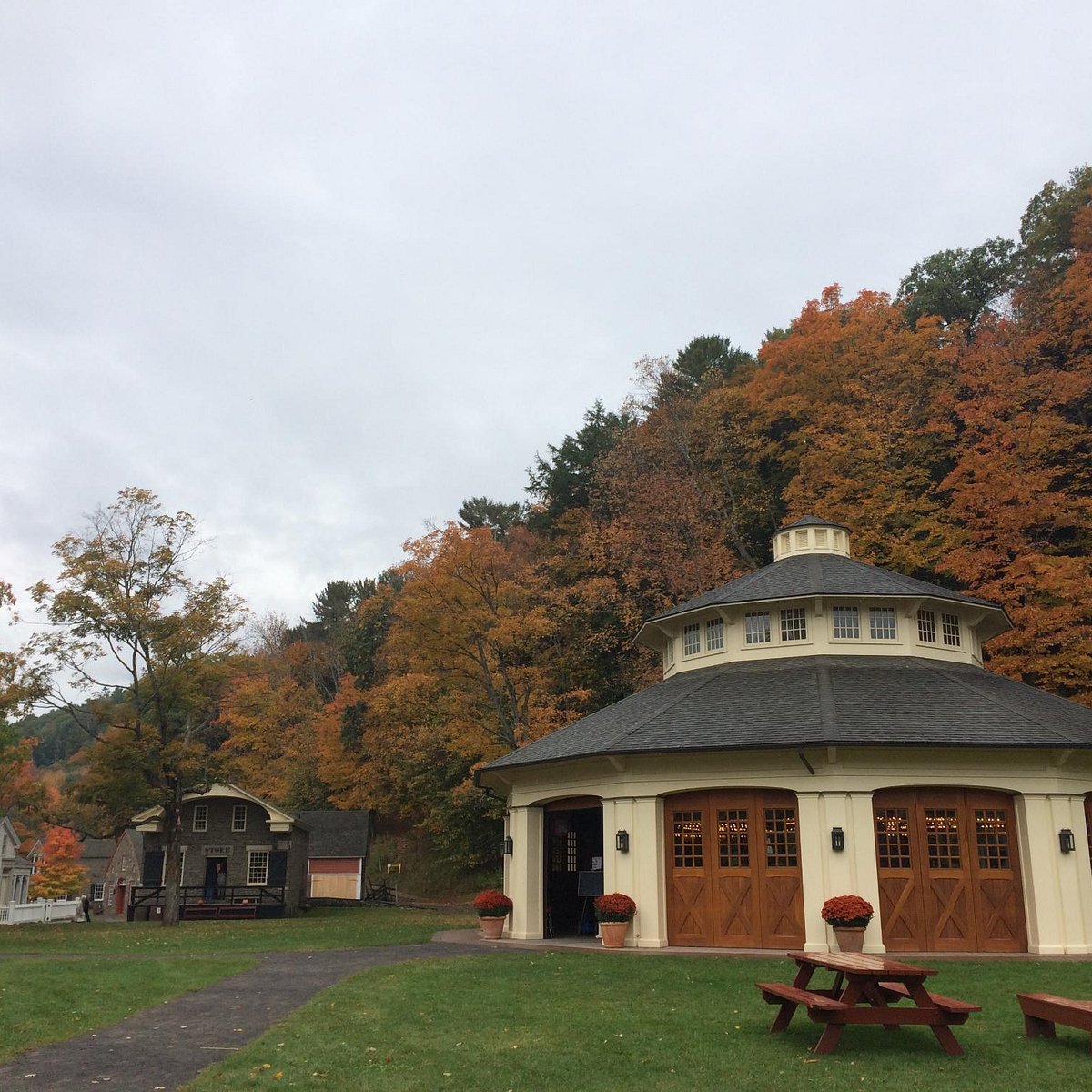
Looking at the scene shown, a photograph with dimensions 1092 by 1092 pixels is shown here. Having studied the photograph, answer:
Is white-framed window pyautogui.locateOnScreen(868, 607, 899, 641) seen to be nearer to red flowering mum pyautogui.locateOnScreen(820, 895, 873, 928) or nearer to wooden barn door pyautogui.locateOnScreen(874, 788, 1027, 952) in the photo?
wooden barn door pyautogui.locateOnScreen(874, 788, 1027, 952)

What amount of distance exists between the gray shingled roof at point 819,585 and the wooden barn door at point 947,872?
4751 millimetres

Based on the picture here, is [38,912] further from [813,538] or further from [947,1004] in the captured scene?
[947,1004]

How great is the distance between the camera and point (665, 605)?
35.7m

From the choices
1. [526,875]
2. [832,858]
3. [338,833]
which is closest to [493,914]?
[526,875]

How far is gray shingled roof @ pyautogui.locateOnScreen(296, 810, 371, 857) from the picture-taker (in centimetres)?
4762

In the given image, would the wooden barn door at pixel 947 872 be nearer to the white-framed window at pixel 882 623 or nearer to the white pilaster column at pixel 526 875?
the white-framed window at pixel 882 623

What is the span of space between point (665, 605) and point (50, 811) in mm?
21214

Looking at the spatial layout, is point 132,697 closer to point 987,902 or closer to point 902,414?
point 987,902

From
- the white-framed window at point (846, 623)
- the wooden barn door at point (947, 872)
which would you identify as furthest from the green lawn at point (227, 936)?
the white-framed window at point (846, 623)

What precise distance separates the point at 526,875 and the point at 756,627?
723 cm

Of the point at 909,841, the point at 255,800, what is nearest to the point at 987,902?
the point at 909,841

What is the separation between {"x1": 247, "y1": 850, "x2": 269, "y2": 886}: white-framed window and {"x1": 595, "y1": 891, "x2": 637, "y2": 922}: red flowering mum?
2534cm

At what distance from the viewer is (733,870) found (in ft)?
57.7

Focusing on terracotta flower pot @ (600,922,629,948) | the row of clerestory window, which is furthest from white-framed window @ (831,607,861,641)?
terracotta flower pot @ (600,922,629,948)
